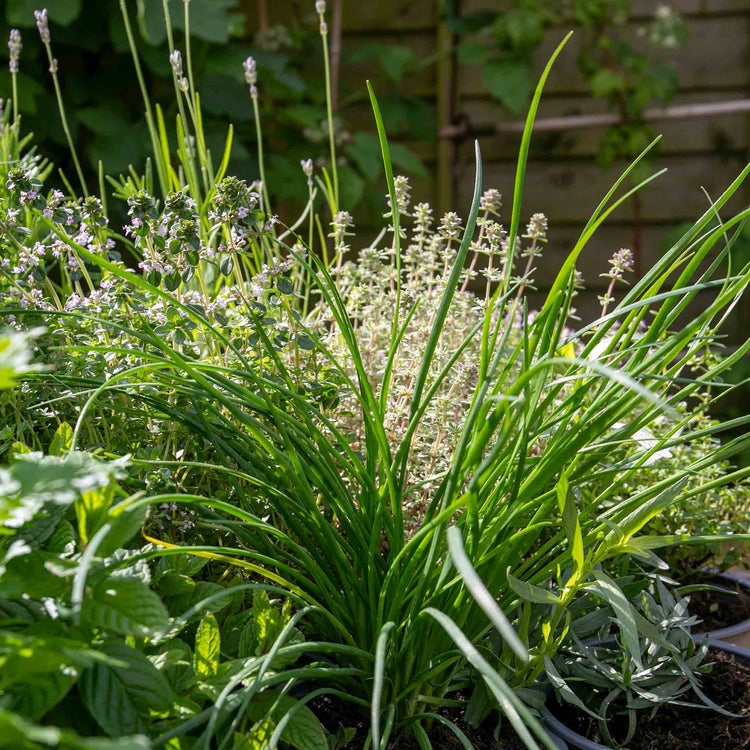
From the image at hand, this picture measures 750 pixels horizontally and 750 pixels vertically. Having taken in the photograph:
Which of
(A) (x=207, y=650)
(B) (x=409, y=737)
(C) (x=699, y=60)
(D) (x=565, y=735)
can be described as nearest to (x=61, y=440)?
(A) (x=207, y=650)

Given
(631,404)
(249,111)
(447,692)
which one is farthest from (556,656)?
(249,111)

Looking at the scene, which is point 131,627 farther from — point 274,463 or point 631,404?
point 631,404

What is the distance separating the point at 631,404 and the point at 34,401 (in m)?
0.65

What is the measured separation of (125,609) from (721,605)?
94 cm

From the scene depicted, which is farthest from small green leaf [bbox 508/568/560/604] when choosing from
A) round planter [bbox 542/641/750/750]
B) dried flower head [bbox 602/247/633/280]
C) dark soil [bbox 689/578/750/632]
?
dark soil [bbox 689/578/750/632]

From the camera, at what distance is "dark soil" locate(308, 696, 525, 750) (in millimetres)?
781

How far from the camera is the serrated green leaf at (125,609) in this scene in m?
0.56

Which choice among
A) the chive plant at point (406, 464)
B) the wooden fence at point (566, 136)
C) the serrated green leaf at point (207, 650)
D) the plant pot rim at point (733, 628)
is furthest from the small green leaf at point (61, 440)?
the wooden fence at point (566, 136)

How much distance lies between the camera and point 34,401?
95cm

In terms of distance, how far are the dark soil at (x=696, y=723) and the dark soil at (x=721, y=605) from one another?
22 cm

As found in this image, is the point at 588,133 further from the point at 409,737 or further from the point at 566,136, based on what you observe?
the point at 409,737

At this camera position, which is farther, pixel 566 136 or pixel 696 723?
pixel 566 136

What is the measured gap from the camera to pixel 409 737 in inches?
31.4

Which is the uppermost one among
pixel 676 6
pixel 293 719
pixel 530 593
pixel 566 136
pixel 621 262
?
pixel 676 6
